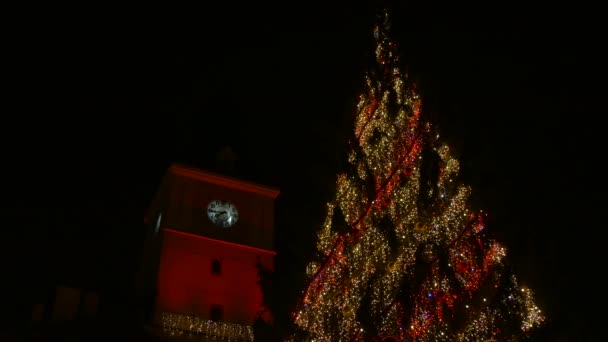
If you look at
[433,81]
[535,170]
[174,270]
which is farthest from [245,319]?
[535,170]

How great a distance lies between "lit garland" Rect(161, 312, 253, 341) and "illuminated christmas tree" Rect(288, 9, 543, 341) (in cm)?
1215

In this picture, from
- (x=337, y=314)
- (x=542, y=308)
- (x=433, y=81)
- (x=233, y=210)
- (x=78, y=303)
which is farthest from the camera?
(x=233, y=210)

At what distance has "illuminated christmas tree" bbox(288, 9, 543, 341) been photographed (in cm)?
787

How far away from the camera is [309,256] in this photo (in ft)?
40.4

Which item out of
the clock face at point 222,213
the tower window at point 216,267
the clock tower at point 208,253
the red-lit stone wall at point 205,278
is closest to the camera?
the clock tower at point 208,253

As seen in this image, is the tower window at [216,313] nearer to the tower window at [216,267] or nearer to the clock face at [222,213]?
the tower window at [216,267]

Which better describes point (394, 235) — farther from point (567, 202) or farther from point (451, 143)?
point (567, 202)

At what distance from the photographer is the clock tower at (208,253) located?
2402cm

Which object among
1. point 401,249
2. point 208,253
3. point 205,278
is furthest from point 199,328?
point 401,249

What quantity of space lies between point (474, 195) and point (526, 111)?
1229 millimetres

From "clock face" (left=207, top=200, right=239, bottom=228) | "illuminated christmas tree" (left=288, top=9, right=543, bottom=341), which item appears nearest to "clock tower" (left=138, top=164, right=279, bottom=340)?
"clock face" (left=207, top=200, right=239, bottom=228)

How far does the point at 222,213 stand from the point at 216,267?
7.42 ft

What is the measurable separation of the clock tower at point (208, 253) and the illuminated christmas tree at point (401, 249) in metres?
12.4

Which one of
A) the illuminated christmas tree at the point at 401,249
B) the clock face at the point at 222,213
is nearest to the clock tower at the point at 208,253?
the clock face at the point at 222,213
